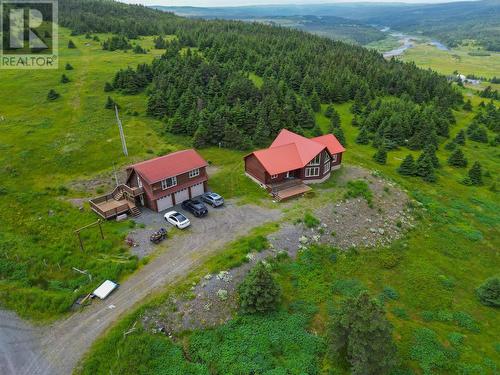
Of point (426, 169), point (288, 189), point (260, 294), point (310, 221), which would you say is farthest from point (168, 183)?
point (426, 169)

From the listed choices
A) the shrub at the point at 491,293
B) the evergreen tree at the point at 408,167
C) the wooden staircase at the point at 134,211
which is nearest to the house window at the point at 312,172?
the evergreen tree at the point at 408,167

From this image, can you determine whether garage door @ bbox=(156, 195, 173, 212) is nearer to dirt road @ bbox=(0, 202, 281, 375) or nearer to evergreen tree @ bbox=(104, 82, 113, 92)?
dirt road @ bbox=(0, 202, 281, 375)

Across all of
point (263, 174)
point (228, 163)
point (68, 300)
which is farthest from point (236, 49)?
point (68, 300)

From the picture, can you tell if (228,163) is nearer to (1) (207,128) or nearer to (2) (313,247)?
(1) (207,128)

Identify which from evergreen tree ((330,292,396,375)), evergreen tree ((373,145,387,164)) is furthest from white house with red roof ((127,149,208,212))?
evergreen tree ((373,145,387,164))

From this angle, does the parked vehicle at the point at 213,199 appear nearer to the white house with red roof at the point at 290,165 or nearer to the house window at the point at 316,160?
the white house with red roof at the point at 290,165

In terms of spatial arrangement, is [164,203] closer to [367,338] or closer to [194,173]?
[194,173]
